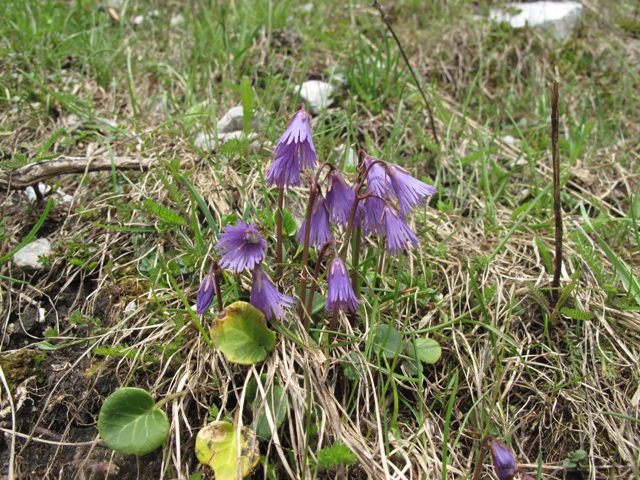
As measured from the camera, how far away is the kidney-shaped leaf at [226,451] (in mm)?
1827

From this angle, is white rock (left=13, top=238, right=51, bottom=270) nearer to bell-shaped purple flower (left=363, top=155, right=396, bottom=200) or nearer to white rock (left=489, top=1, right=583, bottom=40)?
bell-shaped purple flower (left=363, top=155, right=396, bottom=200)

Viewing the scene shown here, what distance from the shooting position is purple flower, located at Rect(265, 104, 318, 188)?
1.81 m

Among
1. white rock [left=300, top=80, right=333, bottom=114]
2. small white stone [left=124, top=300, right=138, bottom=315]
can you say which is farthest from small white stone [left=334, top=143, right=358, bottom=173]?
small white stone [left=124, top=300, right=138, bottom=315]

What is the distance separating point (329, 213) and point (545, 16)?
3.20 metres

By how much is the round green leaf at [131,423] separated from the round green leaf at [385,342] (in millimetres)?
832

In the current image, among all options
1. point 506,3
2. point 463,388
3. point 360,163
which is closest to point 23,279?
point 360,163

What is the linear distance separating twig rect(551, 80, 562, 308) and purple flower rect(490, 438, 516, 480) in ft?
2.95

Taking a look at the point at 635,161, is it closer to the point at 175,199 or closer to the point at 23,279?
the point at 175,199

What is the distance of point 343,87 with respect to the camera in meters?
3.49

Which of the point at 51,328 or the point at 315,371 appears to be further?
the point at 51,328

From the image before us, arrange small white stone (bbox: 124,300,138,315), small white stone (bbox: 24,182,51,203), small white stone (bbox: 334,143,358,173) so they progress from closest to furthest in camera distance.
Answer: small white stone (bbox: 124,300,138,315) < small white stone (bbox: 24,182,51,203) < small white stone (bbox: 334,143,358,173)

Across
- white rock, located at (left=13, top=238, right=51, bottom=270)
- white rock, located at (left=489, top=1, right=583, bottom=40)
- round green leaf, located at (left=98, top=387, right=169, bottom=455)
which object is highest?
white rock, located at (left=489, top=1, right=583, bottom=40)

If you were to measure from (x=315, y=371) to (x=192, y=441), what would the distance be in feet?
1.69

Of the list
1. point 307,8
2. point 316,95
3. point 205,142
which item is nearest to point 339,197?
point 205,142
